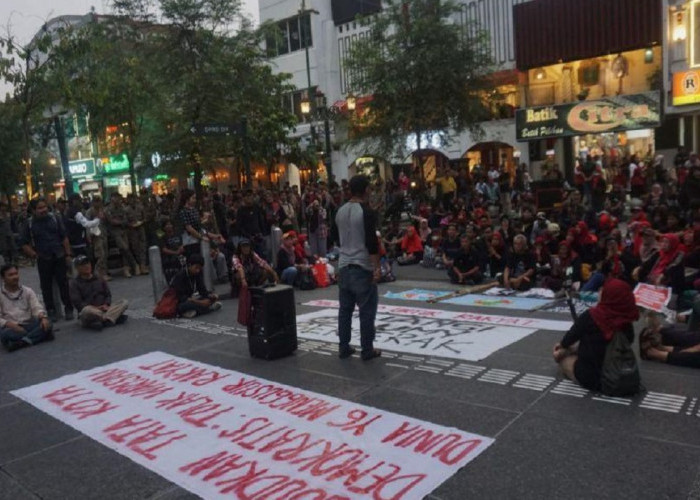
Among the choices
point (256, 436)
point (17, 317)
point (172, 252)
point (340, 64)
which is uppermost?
point (340, 64)

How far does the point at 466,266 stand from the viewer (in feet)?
37.2

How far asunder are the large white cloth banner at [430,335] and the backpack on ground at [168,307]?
83.3 inches

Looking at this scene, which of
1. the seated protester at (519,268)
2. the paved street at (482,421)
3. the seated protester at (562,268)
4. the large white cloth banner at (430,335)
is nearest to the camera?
the paved street at (482,421)

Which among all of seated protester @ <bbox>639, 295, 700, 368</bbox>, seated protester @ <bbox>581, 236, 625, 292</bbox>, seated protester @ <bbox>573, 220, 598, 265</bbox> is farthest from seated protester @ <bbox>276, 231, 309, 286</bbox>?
seated protester @ <bbox>639, 295, 700, 368</bbox>

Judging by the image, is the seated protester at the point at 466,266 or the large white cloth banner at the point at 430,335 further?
the seated protester at the point at 466,266


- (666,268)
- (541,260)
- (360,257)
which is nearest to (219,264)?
(541,260)

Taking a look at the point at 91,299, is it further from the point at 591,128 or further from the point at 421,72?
the point at 591,128

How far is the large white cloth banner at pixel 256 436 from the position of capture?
12.9 feet

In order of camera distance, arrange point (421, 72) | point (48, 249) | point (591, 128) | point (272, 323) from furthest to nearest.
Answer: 1. point (591, 128)
2. point (421, 72)
3. point (48, 249)
4. point (272, 323)

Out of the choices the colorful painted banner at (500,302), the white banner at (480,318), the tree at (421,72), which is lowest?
the colorful painted banner at (500,302)

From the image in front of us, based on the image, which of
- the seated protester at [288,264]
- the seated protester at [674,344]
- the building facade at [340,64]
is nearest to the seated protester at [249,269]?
the seated protester at [288,264]

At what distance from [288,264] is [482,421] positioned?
24.4ft

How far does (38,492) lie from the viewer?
4086mm

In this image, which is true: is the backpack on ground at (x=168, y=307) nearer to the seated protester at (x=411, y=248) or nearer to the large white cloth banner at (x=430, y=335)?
the large white cloth banner at (x=430, y=335)
